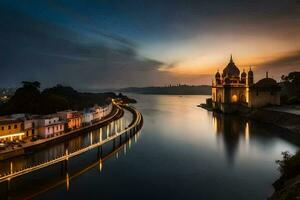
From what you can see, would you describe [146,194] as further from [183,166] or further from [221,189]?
[183,166]

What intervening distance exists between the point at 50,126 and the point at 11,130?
4.58 m

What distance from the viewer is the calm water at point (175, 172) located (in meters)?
16.0

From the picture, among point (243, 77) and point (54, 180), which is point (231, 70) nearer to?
point (243, 77)

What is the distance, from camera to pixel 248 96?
55.1 m

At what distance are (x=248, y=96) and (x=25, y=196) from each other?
49652mm

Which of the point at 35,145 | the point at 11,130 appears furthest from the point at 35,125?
the point at 35,145

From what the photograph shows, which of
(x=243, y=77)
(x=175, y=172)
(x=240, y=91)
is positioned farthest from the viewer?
(x=243, y=77)

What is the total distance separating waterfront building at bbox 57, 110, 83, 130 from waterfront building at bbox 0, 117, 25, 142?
7.52 m

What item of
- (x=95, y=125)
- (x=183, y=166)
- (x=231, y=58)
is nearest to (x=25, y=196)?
(x=183, y=166)

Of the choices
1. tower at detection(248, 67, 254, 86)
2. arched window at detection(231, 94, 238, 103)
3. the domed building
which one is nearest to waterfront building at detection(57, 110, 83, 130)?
the domed building

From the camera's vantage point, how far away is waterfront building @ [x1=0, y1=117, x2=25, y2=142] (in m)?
23.4

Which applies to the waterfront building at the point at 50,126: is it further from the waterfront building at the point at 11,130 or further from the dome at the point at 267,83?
the dome at the point at 267,83

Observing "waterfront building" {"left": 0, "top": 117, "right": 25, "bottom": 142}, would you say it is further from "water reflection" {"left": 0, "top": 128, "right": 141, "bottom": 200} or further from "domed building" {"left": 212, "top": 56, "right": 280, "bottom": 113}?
"domed building" {"left": 212, "top": 56, "right": 280, "bottom": 113}

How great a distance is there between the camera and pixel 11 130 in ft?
78.9
